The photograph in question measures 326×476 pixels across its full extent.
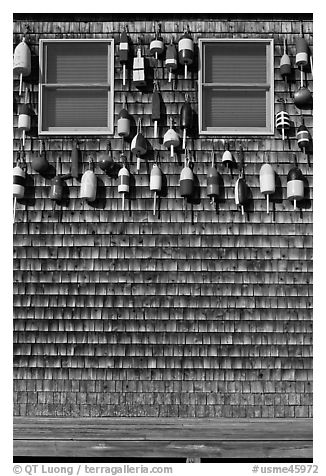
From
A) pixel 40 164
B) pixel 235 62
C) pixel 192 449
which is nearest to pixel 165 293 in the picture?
pixel 192 449

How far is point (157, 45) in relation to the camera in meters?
6.84

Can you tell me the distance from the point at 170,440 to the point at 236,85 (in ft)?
11.8

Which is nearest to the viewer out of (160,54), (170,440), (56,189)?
(170,440)

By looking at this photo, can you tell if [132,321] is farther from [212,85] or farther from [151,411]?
[212,85]

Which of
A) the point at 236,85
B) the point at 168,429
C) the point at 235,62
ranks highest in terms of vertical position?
the point at 235,62

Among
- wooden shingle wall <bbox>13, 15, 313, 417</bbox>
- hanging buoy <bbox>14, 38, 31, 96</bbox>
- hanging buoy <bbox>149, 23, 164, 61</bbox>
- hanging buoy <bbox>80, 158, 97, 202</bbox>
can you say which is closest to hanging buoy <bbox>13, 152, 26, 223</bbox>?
wooden shingle wall <bbox>13, 15, 313, 417</bbox>

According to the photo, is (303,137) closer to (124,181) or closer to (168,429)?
(124,181)

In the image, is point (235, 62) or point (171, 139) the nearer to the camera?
point (171, 139)

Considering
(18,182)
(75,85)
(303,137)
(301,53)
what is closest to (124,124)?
(75,85)

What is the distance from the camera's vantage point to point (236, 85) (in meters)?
6.98

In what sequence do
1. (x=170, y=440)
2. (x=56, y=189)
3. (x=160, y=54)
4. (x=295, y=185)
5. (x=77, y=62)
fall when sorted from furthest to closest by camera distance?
1. (x=77, y=62)
2. (x=160, y=54)
3. (x=56, y=189)
4. (x=295, y=185)
5. (x=170, y=440)

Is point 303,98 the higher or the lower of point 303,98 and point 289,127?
the higher

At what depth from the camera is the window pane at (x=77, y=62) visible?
23.0 ft

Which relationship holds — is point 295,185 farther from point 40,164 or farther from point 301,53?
point 40,164
